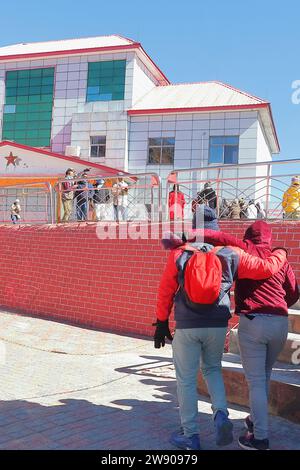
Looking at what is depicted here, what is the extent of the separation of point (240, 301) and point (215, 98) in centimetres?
1838

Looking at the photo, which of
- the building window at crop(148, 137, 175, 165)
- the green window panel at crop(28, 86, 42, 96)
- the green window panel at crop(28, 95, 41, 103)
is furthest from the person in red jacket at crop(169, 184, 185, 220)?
the green window panel at crop(28, 86, 42, 96)

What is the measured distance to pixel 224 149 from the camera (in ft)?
65.1

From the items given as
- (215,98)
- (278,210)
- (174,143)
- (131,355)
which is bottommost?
(131,355)

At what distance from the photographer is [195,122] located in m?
20.1

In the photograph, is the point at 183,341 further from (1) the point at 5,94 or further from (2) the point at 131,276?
(1) the point at 5,94

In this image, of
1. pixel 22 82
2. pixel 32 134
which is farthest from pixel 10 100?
pixel 32 134

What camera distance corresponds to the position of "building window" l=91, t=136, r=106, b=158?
21.2 metres

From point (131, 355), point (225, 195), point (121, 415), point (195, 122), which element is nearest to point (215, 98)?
point (195, 122)

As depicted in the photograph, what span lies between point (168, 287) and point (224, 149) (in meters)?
17.0

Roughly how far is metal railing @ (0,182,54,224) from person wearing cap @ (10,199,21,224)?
48mm

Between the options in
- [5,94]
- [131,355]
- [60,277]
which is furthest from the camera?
[5,94]

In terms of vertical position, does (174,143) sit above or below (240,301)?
above

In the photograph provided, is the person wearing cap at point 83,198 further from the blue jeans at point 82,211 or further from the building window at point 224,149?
the building window at point 224,149

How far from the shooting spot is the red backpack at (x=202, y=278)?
331 cm
